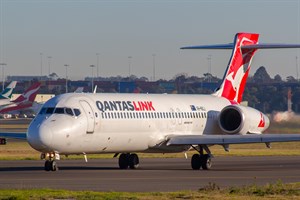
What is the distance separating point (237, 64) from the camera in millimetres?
50250

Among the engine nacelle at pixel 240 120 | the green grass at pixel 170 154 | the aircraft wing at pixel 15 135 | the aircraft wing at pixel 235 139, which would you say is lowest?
the green grass at pixel 170 154

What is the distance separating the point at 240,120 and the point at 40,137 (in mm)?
12558

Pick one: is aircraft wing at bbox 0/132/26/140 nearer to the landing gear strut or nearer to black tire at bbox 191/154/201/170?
the landing gear strut

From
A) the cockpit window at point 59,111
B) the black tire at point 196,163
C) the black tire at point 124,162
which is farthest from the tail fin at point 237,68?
the cockpit window at point 59,111

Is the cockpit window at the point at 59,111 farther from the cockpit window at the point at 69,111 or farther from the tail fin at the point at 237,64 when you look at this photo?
the tail fin at the point at 237,64

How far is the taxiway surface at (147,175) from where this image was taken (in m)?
31.0

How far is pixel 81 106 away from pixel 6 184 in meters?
8.65

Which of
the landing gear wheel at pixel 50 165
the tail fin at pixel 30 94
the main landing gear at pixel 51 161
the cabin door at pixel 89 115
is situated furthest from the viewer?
the tail fin at pixel 30 94

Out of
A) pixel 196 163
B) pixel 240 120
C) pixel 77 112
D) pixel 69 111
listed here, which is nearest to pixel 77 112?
pixel 77 112

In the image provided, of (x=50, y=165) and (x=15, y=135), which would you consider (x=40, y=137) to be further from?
(x=15, y=135)

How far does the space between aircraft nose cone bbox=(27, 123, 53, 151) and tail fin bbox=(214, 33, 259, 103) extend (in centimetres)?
1503

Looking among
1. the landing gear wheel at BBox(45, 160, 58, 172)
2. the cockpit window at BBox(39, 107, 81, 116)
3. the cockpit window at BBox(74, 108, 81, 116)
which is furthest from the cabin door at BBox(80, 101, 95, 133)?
the landing gear wheel at BBox(45, 160, 58, 172)

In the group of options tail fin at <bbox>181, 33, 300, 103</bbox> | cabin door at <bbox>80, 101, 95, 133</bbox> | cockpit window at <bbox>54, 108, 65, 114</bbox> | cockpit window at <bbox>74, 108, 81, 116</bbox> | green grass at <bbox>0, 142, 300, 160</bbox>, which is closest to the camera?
cockpit window at <bbox>54, 108, 65, 114</bbox>

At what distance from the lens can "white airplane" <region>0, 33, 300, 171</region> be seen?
3819cm
